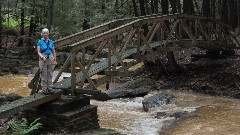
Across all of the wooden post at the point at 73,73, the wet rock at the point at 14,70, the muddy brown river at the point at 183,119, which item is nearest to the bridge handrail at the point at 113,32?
the wooden post at the point at 73,73

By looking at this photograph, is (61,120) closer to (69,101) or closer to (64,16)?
(69,101)

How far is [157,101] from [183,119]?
2168 millimetres

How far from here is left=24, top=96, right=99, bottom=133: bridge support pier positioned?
29.3ft


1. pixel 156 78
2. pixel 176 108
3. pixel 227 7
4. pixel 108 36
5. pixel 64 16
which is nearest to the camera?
pixel 108 36

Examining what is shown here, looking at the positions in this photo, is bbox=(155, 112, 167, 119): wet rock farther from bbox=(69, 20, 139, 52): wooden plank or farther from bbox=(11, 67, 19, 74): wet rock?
bbox=(11, 67, 19, 74): wet rock

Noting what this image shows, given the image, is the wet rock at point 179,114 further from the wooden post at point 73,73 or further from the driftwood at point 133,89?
the wooden post at point 73,73

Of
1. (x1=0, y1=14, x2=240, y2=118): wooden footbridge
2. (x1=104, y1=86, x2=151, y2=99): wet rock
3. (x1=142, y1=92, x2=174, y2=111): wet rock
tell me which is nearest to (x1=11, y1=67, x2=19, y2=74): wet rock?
(x1=104, y1=86, x2=151, y2=99): wet rock

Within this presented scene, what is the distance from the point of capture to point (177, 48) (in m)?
14.9

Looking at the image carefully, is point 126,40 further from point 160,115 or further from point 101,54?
point 160,115

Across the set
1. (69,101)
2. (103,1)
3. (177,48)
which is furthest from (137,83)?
(103,1)

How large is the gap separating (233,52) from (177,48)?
6.07m

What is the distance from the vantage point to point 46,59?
9.13 m

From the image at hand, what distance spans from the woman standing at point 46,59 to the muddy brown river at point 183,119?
2.90 m

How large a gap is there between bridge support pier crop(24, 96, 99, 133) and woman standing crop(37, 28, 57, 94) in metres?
0.47
